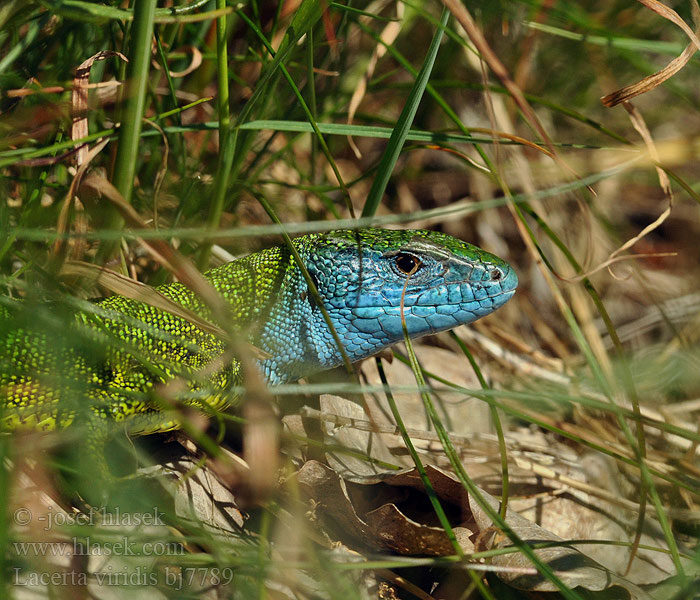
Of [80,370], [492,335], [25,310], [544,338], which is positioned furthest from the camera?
[544,338]

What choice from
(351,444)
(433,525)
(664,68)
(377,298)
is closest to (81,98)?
(377,298)

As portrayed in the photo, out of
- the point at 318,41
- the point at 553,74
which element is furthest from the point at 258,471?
the point at 553,74

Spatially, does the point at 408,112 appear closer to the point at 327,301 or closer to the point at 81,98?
the point at 327,301

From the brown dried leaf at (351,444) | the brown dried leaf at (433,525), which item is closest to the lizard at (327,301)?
the brown dried leaf at (351,444)

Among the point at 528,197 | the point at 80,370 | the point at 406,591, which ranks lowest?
the point at 406,591

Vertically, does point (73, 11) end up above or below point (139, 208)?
above

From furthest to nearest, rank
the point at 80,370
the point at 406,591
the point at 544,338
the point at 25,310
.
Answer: the point at 544,338 < the point at 80,370 < the point at 406,591 < the point at 25,310

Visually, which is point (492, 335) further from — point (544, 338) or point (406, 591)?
point (406, 591)

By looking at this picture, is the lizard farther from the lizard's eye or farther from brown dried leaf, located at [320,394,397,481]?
brown dried leaf, located at [320,394,397,481]
